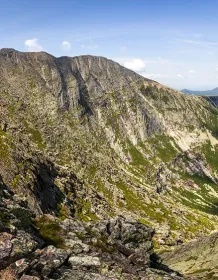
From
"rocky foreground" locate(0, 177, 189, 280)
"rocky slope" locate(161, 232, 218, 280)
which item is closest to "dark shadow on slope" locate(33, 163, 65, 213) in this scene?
"rocky slope" locate(161, 232, 218, 280)

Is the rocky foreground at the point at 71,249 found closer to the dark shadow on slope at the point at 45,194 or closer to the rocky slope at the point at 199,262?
the rocky slope at the point at 199,262

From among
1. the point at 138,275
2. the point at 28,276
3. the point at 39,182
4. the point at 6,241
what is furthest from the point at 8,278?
the point at 39,182

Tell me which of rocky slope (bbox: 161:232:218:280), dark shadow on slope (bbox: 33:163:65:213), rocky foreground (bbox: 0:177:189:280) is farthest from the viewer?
dark shadow on slope (bbox: 33:163:65:213)

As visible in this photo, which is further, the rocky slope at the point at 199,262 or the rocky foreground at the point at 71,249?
the rocky slope at the point at 199,262

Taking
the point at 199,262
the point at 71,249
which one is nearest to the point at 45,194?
the point at 199,262

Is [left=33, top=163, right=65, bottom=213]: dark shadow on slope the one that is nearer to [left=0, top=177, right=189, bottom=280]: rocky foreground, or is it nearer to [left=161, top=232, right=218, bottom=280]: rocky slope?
[left=161, top=232, right=218, bottom=280]: rocky slope

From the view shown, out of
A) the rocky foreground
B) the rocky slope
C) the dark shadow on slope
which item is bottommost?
the rocky slope

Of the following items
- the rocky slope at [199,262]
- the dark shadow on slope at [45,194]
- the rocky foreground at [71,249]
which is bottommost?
the rocky slope at [199,262]

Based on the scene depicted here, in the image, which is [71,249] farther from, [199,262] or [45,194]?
[45,194]

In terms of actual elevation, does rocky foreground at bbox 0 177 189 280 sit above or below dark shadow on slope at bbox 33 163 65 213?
above

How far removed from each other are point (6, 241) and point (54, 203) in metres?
159

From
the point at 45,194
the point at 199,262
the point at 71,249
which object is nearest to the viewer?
the point at 71,249

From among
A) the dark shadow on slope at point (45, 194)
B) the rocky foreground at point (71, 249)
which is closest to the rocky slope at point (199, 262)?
the rocky foreground at point (71, 249)

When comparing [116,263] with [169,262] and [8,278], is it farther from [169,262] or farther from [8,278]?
[169,262]
